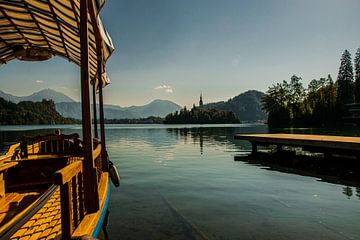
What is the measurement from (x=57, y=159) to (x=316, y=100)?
99.3 metres

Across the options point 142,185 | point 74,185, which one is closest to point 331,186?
point 142,185

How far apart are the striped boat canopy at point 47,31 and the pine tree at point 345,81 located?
96910 millimetres

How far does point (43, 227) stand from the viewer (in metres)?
4.46

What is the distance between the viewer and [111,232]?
6.62 metres

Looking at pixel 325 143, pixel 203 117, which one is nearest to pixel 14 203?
pixel 325 143

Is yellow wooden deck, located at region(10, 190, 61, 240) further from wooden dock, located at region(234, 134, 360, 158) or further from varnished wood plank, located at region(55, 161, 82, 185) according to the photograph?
wooden dock, located at region(234, 134, 360, 158)

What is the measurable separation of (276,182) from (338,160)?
738 centimetres

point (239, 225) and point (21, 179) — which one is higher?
point (21, 179)

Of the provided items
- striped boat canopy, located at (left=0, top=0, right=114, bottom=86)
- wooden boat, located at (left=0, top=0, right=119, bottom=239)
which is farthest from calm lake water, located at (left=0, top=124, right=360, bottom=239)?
striped boat canopy, located at (left=0, top=0, right=114, bottom=86)

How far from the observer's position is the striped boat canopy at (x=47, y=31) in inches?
245

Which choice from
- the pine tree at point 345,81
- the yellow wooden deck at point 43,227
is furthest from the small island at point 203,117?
the yellow wooden deck at point 43,227

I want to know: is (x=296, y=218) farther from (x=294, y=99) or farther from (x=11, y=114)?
(x=11, y=114)

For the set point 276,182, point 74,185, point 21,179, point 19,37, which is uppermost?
point 19,37

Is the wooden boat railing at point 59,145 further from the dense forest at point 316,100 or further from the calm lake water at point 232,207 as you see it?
the dense forest at point 316,100
